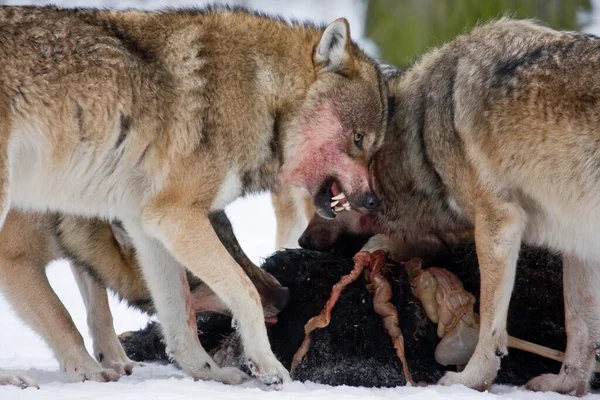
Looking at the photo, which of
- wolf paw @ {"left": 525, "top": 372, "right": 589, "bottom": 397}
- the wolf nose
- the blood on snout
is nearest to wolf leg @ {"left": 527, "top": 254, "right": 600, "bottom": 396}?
wolf paw @ {"left": 525, "top": 372, "right": 589, "bottom": 397}

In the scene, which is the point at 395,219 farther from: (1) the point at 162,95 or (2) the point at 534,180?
(1) the point at 162,95

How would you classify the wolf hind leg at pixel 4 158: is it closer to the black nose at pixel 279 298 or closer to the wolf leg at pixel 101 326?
the wolf leg at pixel 101 326

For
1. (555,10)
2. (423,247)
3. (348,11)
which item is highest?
(348,11)

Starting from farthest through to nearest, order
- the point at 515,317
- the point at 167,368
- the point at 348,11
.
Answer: the point at 348,11, the point at 167,368, the point at 515,317

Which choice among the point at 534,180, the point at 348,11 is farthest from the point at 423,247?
the point at 348,11

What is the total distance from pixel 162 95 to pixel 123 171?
1.34 feet

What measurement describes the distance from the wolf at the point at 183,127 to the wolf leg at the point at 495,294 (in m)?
0.74

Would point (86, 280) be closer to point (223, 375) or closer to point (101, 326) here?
point (101, 326)

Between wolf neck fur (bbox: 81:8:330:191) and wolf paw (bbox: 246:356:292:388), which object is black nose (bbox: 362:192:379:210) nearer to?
wolf neck fur (bbox: 81:8:330:191)

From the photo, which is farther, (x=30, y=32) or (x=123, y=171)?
(x=123, y=171)

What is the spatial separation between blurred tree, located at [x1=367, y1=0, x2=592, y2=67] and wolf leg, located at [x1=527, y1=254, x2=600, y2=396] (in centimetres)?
576

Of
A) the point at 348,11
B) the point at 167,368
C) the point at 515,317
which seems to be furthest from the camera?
the point at 348,11

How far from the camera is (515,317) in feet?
15.3

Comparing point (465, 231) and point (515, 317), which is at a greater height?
point (465, 231)
